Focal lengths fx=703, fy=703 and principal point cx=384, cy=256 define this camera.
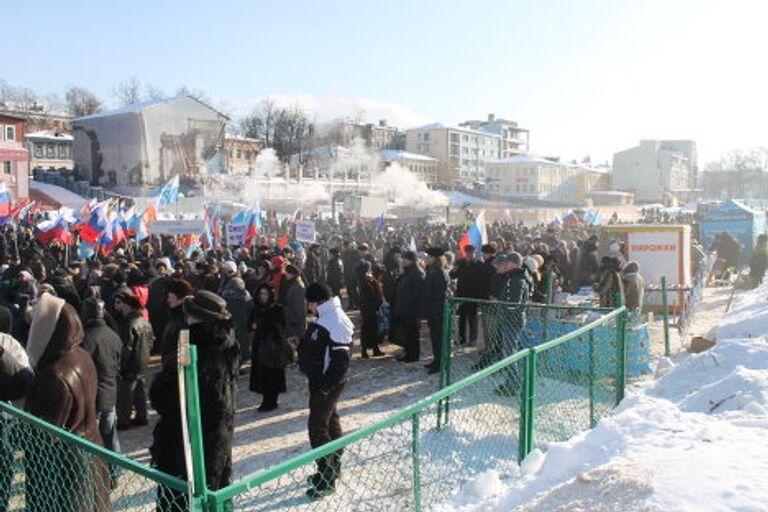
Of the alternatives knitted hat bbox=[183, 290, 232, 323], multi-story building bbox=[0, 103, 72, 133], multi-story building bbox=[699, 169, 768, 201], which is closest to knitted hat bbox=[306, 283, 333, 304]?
knitted hat bbox=[183, 290, 232, 323]

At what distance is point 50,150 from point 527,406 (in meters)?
81.5

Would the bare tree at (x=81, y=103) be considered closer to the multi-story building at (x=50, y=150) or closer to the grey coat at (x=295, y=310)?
the multi-story building at (x=50, y=150)

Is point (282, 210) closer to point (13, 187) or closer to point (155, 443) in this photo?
point (13, 187)

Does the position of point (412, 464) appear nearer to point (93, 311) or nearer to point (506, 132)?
point (93, 311)

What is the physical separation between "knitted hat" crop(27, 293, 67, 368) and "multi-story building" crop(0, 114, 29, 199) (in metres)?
52.0

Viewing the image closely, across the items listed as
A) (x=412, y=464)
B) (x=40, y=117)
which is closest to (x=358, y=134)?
(x=40, y=117)

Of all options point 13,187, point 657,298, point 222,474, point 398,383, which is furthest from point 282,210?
point 222,474

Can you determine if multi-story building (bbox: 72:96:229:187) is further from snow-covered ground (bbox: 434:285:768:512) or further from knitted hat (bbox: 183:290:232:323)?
knitted hat (bbox: 183:290:232:323)

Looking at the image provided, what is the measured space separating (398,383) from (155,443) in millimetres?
5341

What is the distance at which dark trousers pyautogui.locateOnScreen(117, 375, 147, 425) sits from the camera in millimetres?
7488

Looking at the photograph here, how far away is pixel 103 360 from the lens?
5785mm

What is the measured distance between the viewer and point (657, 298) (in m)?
14.6

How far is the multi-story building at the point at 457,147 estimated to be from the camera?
119375 millimetres

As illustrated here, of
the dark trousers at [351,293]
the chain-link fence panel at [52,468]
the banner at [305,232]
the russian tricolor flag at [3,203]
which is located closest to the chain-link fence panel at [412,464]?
the chain-link fence panel at [52,468]
